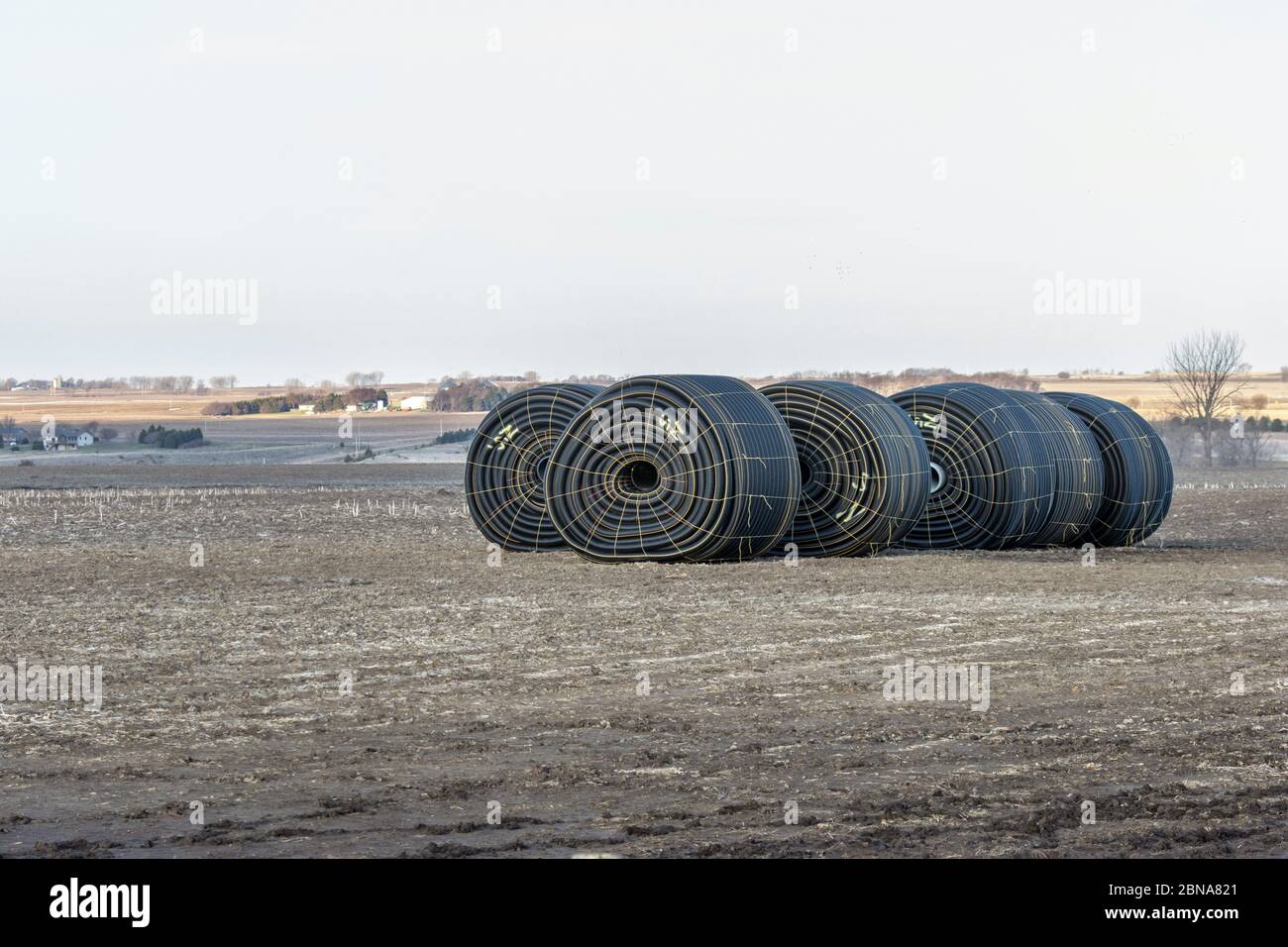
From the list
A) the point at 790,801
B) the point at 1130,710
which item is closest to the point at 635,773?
the point at 790,801

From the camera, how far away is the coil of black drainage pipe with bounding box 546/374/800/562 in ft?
64.8

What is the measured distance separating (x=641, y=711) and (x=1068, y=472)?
13.7m

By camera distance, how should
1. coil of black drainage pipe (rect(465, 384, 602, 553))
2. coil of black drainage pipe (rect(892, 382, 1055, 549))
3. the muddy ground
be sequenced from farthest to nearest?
1. coil of black drainage pipe (rect(465, 384, 602, 553))
2. coil of black drainage pipe (rect(892, 382, 1055, 549))
3. the muddy ground

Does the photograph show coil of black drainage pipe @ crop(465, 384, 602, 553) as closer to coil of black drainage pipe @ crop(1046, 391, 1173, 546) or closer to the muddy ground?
the muddy ground

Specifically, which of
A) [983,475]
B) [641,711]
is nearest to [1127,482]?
[983,475]

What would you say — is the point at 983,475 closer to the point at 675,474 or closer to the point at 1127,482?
the point at 1127,482

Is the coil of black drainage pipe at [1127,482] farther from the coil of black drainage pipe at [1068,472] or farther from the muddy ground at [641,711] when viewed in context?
the muddy ground at [641,711]

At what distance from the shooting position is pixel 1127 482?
23.6 meters

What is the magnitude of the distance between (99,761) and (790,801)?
3.84 meters

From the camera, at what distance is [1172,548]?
23.8 m

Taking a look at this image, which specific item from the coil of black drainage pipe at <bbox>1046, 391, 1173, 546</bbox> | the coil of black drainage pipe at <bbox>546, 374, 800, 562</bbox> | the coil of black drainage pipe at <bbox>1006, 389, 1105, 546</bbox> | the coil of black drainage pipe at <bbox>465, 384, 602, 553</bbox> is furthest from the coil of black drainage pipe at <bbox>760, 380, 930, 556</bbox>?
the coil of black drainage pipe at <bbox>1046, 391, 1173, 546</bbox>

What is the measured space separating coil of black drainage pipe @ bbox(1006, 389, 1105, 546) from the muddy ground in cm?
169
